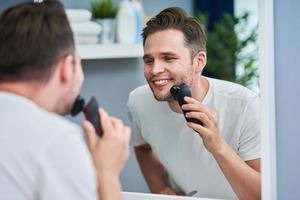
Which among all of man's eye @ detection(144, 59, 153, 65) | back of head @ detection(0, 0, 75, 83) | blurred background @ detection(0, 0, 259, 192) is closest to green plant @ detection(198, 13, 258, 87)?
blurred background @ detection(0, 0, 259, 192)

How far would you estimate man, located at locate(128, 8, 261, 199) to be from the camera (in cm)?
133

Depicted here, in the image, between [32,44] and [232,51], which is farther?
[232,51]

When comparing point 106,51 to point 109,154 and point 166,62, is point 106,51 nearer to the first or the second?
point 166,62

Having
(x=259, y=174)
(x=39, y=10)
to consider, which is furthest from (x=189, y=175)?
(x=39, y=10)

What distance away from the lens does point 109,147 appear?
108 cm

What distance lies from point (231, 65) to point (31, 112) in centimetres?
59

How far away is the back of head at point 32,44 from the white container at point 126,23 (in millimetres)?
451

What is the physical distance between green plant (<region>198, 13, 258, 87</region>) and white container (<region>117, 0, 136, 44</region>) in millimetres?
196

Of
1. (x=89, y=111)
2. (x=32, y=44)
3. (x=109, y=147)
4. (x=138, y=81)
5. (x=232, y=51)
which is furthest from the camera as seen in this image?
(x=138, y=81)

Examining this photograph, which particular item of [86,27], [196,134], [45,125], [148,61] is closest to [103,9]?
[86,27]

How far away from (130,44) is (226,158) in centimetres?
38

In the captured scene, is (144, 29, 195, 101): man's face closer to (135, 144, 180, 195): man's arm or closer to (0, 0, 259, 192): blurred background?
(0, 0, 259, 192): blurred background

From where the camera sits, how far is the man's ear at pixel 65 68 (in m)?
1.00

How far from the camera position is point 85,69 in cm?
153
